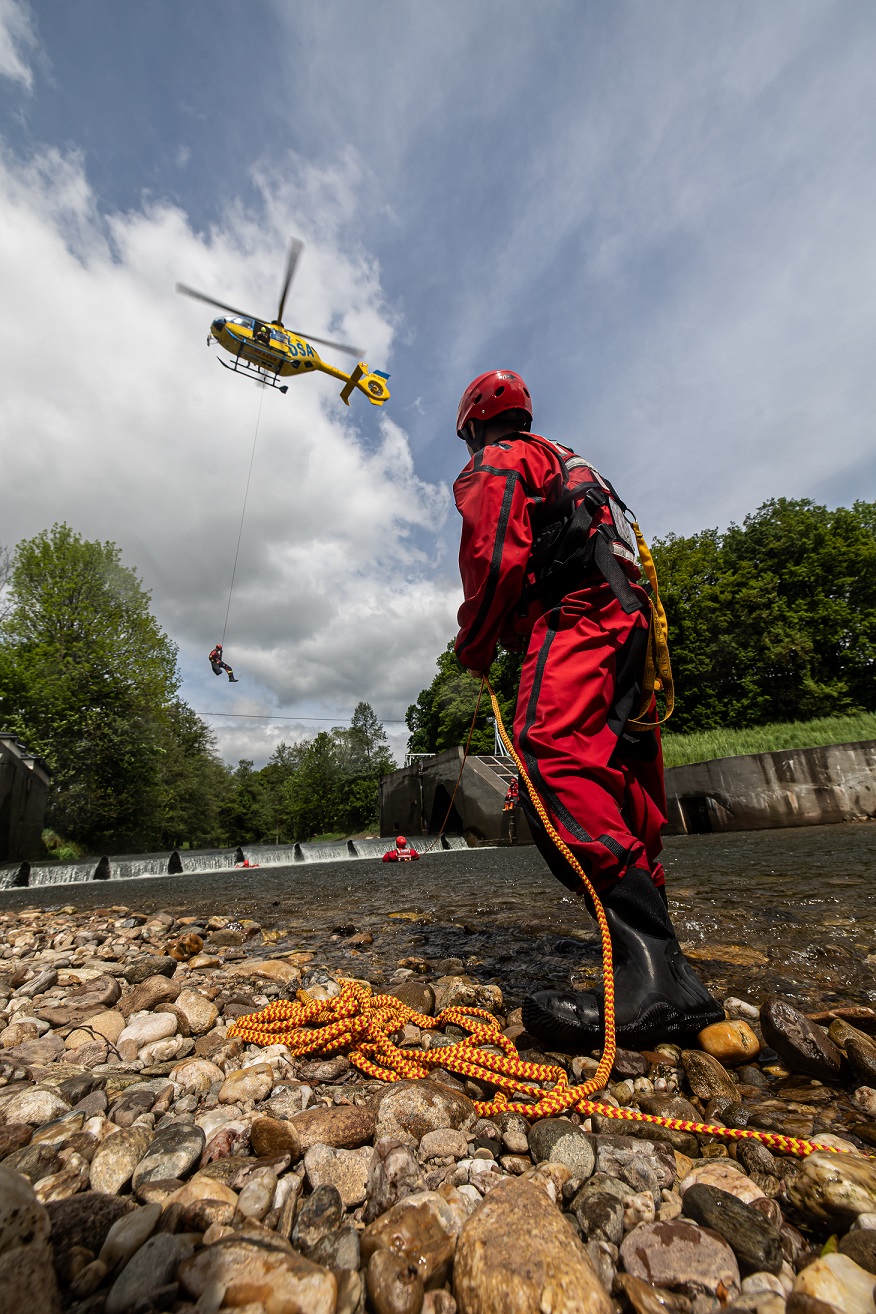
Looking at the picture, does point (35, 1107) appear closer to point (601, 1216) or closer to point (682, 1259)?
point (601, 1216)

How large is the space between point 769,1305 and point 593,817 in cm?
120

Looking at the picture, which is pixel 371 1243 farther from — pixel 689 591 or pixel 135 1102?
pixel 689 591

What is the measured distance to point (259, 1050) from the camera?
1.82 m

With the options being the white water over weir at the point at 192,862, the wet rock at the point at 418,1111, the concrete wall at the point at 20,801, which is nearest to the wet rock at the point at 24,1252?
the wet rock at the point at 418,1111

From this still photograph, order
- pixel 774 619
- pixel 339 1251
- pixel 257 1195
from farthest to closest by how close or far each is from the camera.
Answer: pixel 774 619
pixel 257 1195
pixel 339 1251

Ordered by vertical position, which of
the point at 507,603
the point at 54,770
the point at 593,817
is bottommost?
the point at 593,817

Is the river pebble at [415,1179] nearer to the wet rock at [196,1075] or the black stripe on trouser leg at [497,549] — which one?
the wet rock at [196,1075]

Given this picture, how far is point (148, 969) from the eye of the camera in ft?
8.98

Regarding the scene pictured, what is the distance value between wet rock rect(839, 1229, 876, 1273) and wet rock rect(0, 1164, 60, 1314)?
3.77ft

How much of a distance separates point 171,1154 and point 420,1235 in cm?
60

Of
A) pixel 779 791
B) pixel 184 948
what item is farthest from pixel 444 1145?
pixel 779 791

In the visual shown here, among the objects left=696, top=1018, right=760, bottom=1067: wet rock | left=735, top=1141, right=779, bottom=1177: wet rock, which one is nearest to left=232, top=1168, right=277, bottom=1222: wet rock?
left=735, top=1141, right=779, bottom=1177: wet rock

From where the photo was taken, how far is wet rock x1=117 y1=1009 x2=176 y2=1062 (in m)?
1.86

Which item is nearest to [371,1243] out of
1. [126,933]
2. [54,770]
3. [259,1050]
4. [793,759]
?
[259,1050]
